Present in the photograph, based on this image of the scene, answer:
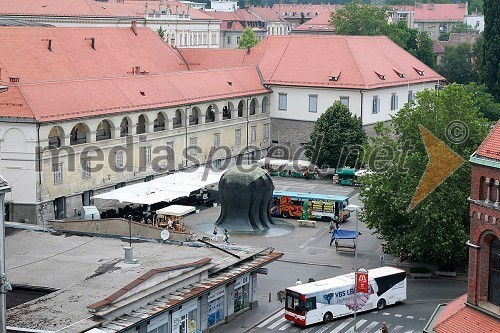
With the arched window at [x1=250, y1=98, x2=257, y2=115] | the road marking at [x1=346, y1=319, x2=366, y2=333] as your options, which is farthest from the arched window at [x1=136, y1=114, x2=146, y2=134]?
the road marking at [x1=346, y1=319, x2=366, y2=333]

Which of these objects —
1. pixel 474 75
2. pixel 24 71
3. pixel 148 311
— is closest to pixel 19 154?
pixel 24 71

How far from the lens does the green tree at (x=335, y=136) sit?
82062 millimetres

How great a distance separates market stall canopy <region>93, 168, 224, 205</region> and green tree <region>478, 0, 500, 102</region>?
151 feet

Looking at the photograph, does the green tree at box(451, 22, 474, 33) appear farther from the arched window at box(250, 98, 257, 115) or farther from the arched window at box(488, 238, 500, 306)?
the arched window at box(488, 238, 500, 306)

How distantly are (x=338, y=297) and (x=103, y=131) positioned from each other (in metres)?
29.4

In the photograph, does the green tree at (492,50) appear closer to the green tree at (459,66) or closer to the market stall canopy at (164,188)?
the green tree at (459,66)

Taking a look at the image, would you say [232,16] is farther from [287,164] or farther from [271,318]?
[271,318]

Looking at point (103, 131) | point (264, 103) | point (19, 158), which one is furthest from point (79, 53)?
point (19, 158)

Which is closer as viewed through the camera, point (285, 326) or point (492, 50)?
point (285, 326)

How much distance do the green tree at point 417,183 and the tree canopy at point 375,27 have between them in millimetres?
73157

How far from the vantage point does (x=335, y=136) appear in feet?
268

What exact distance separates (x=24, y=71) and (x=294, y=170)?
79.3 feet

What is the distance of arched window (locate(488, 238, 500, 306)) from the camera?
32938 mm

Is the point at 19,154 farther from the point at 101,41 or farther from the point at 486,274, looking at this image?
the point at 486,274
